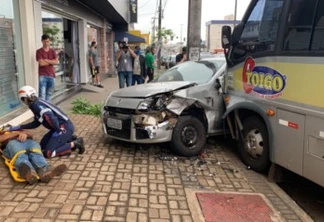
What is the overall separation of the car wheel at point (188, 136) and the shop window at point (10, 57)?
379 centimetres

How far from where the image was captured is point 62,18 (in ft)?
38.3

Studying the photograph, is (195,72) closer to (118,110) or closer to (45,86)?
(118,110)

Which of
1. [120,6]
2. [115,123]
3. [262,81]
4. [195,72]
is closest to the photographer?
[262,81]

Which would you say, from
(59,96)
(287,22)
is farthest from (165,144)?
(59,96)

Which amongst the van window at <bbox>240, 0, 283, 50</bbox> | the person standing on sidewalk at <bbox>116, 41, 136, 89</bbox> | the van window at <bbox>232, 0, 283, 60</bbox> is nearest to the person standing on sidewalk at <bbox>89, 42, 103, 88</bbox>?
the person standing on sidewalk at <bbox>116, 41, 136, 89</bbox>

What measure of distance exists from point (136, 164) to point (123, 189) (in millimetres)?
965

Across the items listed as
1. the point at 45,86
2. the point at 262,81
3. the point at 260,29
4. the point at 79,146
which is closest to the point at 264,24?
the point at 260,29

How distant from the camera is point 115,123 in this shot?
17.9ft

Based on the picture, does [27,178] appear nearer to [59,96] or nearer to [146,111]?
[146,111]

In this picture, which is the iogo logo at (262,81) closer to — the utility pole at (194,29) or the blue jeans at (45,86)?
the utility pole at (194,29)

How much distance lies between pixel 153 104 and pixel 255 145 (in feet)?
5.26

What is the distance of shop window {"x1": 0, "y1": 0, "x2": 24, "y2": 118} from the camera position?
6.92 metres

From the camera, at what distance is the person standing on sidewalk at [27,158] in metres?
4.03

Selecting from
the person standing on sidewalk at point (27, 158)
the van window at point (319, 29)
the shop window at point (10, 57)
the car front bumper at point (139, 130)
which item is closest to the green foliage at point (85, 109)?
the shop window at point (10, 57)
